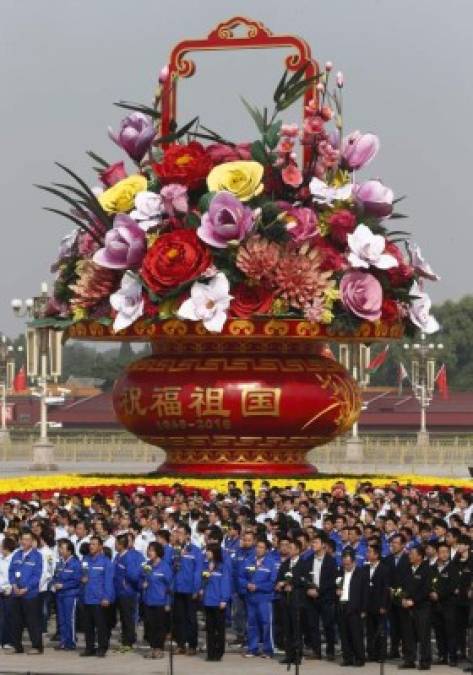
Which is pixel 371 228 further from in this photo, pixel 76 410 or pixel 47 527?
pixel 76 410

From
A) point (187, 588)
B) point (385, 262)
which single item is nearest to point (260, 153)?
point (385, 262)

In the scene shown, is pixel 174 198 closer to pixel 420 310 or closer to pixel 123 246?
pixel 123 246

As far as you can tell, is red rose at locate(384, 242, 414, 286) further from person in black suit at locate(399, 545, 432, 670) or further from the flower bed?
person in black suit at locate(399, 545, 432, 670)

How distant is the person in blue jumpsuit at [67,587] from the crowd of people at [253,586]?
19 millimetres

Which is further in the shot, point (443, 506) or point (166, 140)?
point (166, 140)

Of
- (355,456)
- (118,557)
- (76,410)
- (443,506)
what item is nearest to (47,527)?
(118,557)

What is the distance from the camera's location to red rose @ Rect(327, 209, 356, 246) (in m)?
37.7

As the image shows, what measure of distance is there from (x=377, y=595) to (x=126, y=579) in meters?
3.41

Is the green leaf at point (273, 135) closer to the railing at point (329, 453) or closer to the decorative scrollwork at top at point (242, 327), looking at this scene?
the decorative scrollwork at top at point (242, 327)

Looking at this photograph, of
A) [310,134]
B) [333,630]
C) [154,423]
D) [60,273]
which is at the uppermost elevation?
[310,134]

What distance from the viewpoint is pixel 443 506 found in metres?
29.0

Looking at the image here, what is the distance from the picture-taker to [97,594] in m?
23.9

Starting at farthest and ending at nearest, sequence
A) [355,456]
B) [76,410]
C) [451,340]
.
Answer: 1. [451,340]
2. [76,410]
3. [355,456]

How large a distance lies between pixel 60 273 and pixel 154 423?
13.9ft
